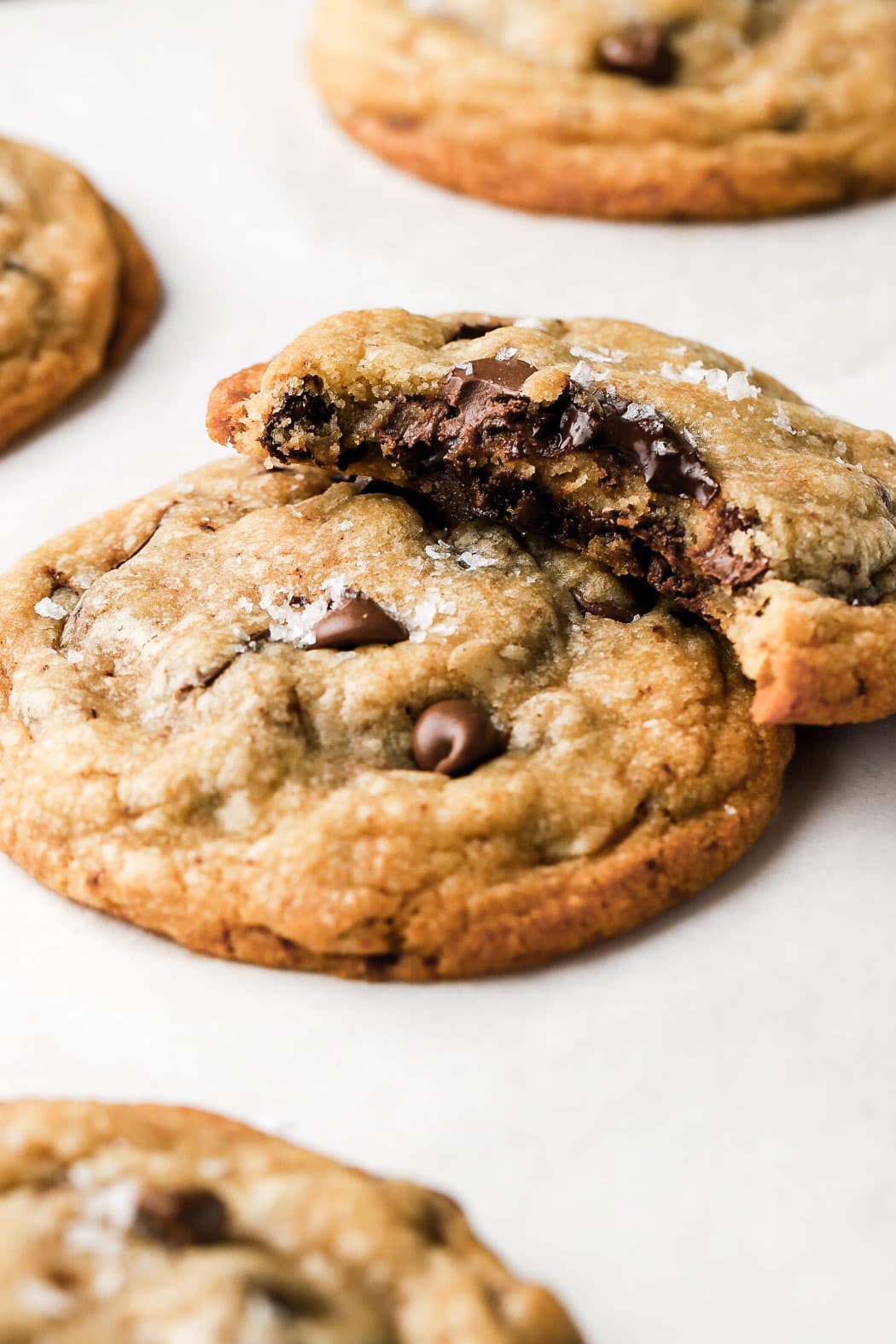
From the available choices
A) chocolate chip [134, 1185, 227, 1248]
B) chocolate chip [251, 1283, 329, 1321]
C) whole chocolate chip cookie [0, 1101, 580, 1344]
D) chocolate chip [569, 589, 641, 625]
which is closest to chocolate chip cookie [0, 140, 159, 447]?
chocolate chip [569, 589, 641, 625]

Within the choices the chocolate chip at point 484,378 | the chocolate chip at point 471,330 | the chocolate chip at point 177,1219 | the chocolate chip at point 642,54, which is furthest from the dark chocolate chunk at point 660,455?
the chocolate chip at point 642,54

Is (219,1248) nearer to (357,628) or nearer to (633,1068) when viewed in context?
(633,1068)

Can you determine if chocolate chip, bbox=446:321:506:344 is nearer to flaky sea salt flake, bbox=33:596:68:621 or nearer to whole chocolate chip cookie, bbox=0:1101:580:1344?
flaky sea salt flake, bbox=33:596:68:621

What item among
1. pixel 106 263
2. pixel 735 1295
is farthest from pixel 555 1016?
pixel 106 263

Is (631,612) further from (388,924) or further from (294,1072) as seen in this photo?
(294,1072)

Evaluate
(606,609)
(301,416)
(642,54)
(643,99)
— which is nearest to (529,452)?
(606,609)
